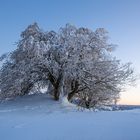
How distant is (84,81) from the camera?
817 inches

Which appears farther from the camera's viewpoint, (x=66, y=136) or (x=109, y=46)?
(x=109, y=46)

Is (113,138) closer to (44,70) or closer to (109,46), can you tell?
(44,70)

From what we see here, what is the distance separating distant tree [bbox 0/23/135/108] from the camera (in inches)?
783

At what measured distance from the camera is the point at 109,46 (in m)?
23.3

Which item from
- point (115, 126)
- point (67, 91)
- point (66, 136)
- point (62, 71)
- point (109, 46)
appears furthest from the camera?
point (109, 46)

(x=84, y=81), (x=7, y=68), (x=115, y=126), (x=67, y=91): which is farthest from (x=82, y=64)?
(x=115, y=126)

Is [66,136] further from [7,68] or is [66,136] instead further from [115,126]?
[7,68]

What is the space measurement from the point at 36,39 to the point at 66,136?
44.0ft

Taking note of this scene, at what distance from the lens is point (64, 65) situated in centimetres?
1997

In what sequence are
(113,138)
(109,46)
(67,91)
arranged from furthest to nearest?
(109,46), (67,91), (113,138)

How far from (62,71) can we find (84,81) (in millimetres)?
1793

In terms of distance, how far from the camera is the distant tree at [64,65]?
19883mm

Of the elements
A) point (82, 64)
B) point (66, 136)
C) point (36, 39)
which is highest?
point (36, 39)

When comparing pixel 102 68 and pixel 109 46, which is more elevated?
pixel 109 46
